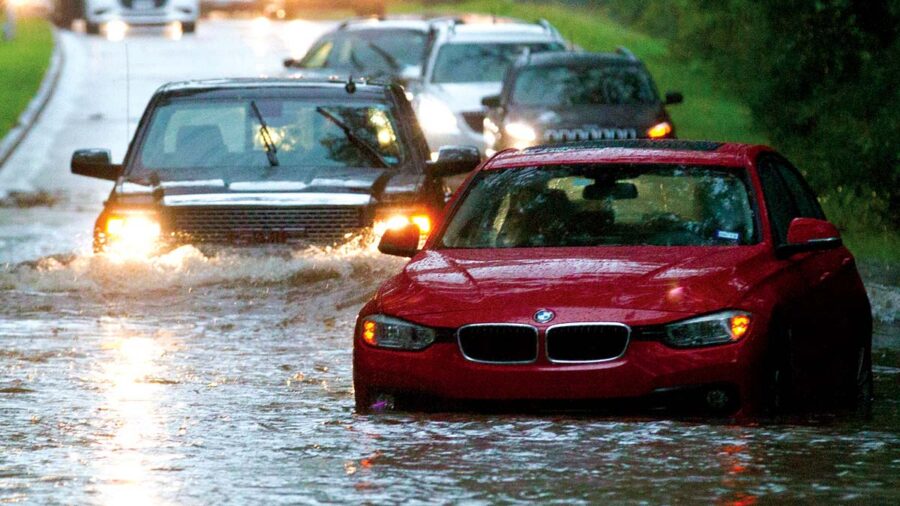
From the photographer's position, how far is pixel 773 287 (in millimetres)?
9156

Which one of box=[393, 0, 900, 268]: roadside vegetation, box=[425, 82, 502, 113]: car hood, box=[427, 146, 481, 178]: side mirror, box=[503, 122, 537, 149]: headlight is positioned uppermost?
box=[427, 146, 481, 178]: side mirror

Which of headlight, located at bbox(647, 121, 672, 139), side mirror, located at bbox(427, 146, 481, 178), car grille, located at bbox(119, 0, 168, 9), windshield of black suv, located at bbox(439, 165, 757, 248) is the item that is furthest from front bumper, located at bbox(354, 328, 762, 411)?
car grille, located at bbox(119, 0, 168, 9)

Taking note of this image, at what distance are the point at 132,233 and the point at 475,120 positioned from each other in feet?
41.7

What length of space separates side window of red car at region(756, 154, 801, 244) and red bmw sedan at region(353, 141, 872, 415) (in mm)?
17

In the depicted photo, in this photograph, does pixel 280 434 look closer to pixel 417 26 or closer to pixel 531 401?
pixel 531 401

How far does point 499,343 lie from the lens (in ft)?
29.3

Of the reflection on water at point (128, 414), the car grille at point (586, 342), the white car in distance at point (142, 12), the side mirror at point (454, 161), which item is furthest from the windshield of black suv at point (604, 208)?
the white car in distance at point (142, 12)

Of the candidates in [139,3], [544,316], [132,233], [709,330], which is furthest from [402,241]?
[139,3]

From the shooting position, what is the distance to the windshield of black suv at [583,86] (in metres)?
24.9

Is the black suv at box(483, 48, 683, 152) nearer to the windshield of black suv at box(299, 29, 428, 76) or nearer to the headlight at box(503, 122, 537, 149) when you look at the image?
the headlight at box(503, 122, 537, 149)

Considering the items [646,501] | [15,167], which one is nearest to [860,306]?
[646,501]

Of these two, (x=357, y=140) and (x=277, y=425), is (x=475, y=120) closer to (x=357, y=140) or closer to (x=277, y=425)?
(x=357, y=140)

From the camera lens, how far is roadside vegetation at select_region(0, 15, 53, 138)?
34706 millimetres

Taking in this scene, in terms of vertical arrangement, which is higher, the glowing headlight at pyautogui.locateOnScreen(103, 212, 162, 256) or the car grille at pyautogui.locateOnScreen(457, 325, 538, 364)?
the car grille at pyautogui.locateOnScreen(457, 325, 538, 364)
